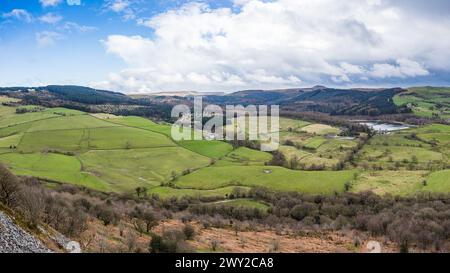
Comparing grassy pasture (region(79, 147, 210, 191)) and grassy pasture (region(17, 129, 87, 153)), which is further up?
grassy pasture (region(17, 129, 87, 153))

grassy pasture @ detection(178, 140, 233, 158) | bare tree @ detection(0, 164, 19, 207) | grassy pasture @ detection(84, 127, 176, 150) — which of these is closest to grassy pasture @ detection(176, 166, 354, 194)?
grassy pasture @ detection(178, 140, 233, 158)

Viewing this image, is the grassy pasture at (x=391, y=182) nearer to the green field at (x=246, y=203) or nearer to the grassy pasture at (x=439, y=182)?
the grassy pasture at (x=439, y=182)

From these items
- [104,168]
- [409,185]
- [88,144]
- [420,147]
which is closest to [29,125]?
[88,144]

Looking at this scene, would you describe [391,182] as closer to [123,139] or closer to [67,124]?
[123,139]

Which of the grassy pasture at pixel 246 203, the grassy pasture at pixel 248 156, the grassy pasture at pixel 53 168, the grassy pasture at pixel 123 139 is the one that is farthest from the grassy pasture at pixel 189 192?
the grassy pasture at pixel 123 139

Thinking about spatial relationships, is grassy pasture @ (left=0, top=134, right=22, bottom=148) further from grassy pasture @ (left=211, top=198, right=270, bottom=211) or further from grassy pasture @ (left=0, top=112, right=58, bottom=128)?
grassy pasture @ (left=211, top=198, right=270, bottom=211)

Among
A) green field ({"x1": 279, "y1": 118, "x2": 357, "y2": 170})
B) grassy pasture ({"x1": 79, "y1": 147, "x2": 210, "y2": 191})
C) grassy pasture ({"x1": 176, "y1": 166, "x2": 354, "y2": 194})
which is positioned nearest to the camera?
grassy pasture ({"x1": 176, "y1": 166, "x2": 354, "y2": 194})
